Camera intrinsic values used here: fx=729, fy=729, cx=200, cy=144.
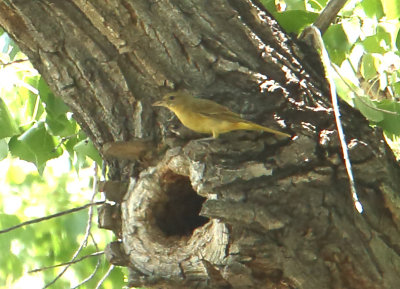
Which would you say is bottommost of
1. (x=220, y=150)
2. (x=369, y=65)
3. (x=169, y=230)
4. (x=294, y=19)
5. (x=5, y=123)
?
(x=169, y=230)

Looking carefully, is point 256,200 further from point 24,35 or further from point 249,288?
point 24,35

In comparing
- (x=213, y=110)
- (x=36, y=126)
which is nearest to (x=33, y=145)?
(x=36, y=126)

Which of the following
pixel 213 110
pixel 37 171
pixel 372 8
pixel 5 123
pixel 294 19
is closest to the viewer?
pixel 213 110

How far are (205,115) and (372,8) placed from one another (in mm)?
949

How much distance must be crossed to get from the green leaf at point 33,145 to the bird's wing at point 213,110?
102 centimetres

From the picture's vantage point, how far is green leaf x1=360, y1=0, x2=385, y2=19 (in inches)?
111

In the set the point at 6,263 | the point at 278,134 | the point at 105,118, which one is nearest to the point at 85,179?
the point at 6,263

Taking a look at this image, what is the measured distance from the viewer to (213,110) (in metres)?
2.28

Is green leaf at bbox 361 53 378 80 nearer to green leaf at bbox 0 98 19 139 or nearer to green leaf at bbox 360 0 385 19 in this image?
green leaf at bbox 360 0 385 19

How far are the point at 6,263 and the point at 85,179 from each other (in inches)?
103

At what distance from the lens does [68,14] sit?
241 centimetres

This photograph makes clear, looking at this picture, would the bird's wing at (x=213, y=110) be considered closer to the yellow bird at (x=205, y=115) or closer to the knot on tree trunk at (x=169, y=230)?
the yellow bird at (x=205, y=115)

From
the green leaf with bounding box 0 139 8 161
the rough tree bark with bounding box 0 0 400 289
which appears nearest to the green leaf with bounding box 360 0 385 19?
the rough tree bark with bounding box 0 0 400 289

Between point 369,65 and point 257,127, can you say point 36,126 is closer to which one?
point 257,127
